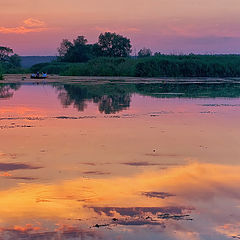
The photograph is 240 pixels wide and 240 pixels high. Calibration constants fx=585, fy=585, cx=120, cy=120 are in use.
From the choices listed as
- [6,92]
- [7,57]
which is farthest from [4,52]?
[6,92]

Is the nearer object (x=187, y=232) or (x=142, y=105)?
(x=187, y=232)

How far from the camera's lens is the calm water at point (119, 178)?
7.65 metres

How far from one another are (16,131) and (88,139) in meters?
2.72

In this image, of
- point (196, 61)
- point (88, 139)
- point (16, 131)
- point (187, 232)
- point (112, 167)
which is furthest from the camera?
point (196, 61)

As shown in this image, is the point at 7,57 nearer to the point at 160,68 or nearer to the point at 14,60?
the point at 14,60

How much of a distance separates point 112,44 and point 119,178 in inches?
3506

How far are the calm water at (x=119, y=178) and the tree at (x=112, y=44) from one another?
258ft

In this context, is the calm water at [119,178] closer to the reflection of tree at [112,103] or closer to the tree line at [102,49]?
the reflection of tree at [112,103]

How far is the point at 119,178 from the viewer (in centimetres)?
1052

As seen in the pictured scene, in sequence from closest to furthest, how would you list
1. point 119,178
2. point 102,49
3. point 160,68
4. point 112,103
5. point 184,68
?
point 119,178 → point 112,103 → point 160,68 → point 184,68 → point 102,49

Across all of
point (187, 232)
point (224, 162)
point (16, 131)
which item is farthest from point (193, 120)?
point (187, 232)

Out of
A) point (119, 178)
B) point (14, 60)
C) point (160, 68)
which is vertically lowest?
point (119, 178)

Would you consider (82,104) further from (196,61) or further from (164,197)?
(196,61)

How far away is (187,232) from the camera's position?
292 inches
